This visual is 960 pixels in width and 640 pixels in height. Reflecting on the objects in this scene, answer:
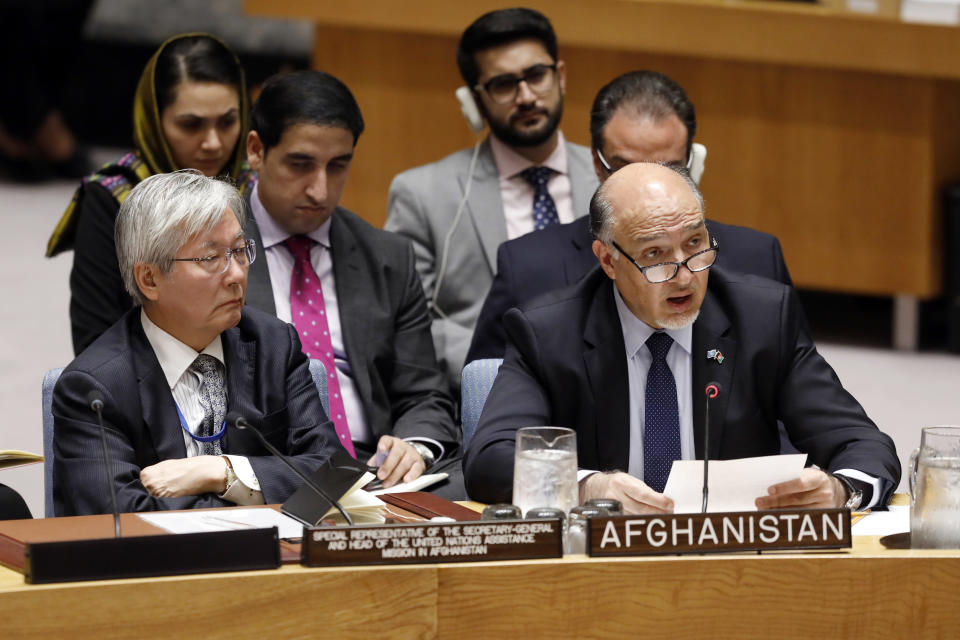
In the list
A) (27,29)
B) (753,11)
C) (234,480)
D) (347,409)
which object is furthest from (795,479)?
(27,29)

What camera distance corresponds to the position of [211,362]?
8.96 feet

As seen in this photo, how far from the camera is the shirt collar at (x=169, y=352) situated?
2.66 m

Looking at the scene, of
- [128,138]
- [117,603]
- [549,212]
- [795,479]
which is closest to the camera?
[117,603]

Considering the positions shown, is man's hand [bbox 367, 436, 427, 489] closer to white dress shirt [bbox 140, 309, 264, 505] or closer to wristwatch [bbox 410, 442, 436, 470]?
wristwatch [bbox 410, 442, 436, 470]

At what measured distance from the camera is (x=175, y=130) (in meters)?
3.77

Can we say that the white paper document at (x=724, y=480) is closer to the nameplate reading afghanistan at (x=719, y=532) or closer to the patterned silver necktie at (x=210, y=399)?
the nameplate reading afghanistan at (x=719, y=532)

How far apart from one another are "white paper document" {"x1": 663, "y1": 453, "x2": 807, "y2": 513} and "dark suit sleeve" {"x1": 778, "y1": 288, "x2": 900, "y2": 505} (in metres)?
0.37

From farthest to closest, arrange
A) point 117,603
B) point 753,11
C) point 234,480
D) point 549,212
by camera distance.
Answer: point 753,11, point 549,212, point 234,480, point 117,603

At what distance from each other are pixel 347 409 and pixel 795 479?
4.58 feet

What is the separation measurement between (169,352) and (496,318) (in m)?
0.95

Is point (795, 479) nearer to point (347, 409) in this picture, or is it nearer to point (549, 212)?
point (347, 409)

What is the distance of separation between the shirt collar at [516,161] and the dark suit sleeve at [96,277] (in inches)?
43.3

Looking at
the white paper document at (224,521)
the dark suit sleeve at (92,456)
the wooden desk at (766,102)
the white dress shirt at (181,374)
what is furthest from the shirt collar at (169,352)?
the wooden desk at (766,102)

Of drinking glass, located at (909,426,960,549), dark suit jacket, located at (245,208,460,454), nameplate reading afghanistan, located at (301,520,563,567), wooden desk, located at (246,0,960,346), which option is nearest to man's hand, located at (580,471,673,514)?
nameplate reading afghanistan, located at (301,520,563,567)
